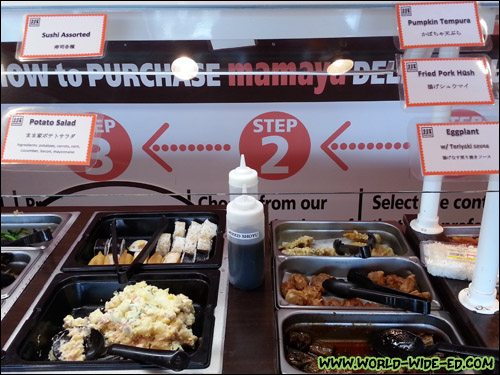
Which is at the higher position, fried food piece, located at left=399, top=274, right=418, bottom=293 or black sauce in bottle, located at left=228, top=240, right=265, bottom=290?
black sauce in bottle, located at left=228, top=240, right=265, bottom=290

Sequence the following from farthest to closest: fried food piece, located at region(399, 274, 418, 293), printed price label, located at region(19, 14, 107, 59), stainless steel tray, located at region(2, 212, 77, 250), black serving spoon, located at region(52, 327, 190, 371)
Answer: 1. stainless steel tray, located at region(2, 212, 77, 250)
2. fried food piece, located at region(399, 274, 418, 293)
3. printed price label, located at region(19, 14, 107, 59)
4. black serving spoon, located at region(52, 327, 190, 371)

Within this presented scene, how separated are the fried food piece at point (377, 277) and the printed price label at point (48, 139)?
1040 millimetres

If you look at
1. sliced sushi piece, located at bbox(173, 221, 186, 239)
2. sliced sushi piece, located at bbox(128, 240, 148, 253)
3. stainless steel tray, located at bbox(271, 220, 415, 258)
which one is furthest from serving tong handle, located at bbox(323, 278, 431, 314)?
sliced sushi piece, located at bbox(128, 240, 148, 253)

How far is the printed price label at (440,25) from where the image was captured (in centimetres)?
126

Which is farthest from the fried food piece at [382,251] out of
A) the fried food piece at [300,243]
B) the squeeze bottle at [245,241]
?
the squeeze bottle at [245,241]

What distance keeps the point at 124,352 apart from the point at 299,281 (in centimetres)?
63

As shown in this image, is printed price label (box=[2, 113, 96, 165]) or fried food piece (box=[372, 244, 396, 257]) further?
fried food piece (box=[372, 244, 396, 257])

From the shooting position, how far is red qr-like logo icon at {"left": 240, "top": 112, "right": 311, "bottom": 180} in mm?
2490

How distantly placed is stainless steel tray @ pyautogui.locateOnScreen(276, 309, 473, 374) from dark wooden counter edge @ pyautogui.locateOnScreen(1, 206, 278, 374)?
0.07 m

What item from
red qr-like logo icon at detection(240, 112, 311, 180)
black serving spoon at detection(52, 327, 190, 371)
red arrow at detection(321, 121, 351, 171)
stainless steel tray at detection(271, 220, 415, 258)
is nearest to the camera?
black serving spoon at detection(52, 327, 190, 371)

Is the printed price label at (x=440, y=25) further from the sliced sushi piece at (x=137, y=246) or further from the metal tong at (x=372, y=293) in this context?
the sliced sushi piece at (x=137, y=246)

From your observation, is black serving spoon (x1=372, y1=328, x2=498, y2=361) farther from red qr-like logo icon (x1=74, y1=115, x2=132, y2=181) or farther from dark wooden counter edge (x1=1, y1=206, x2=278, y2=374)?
red qr-like logo icon (x1=74, y1=115, x2=132, y2=181)

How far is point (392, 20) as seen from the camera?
1354mm

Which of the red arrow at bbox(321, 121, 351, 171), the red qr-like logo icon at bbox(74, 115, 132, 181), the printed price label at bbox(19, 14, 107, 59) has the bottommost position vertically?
the red arrow at bbox(321, 121, 351, 171)
